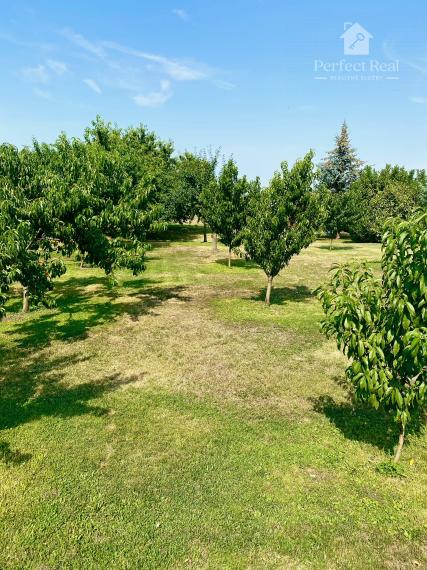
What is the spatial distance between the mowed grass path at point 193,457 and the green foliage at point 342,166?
183ft

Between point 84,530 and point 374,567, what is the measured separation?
16.4 ft

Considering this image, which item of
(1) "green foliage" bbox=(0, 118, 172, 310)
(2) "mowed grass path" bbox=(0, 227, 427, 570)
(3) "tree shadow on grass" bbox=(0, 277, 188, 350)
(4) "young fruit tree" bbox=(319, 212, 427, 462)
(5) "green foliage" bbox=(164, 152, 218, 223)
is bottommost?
(2) "mowed grass path" bbox=(0, 227, 427, 570)

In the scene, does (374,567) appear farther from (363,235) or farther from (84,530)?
(363,235)

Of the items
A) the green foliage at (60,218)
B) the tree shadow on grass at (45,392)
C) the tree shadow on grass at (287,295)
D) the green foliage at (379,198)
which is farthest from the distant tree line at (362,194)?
the tree shadow on grass at (45,392)

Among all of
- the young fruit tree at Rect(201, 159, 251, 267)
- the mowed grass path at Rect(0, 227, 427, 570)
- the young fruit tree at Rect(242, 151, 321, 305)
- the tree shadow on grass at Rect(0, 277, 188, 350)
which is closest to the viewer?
the mowed grass path at Rect(0, 227, 427, 570)

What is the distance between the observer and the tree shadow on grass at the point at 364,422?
9.24 m

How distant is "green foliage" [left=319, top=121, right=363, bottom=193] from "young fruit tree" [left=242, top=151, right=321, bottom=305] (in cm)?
4909

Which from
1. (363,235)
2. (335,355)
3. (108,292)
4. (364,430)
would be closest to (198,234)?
(363,235)

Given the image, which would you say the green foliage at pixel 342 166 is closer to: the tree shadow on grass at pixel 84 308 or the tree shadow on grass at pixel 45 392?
the tree shadow on grass at pixel 84 308

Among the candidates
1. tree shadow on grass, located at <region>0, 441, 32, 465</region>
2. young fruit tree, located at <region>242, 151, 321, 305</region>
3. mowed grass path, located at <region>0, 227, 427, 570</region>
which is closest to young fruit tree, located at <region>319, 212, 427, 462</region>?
mowed grass path, located at <region>0, 227, 427, 570</region>

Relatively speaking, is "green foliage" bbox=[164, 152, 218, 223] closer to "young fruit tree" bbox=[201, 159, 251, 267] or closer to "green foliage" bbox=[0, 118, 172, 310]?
"young fruit tree" bbox=[201, 159, 251, 267]

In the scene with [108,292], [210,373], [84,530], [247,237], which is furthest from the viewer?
[108,292]

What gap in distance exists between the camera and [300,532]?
21.6 feet

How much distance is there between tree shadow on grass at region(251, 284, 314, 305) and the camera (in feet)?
73.5
